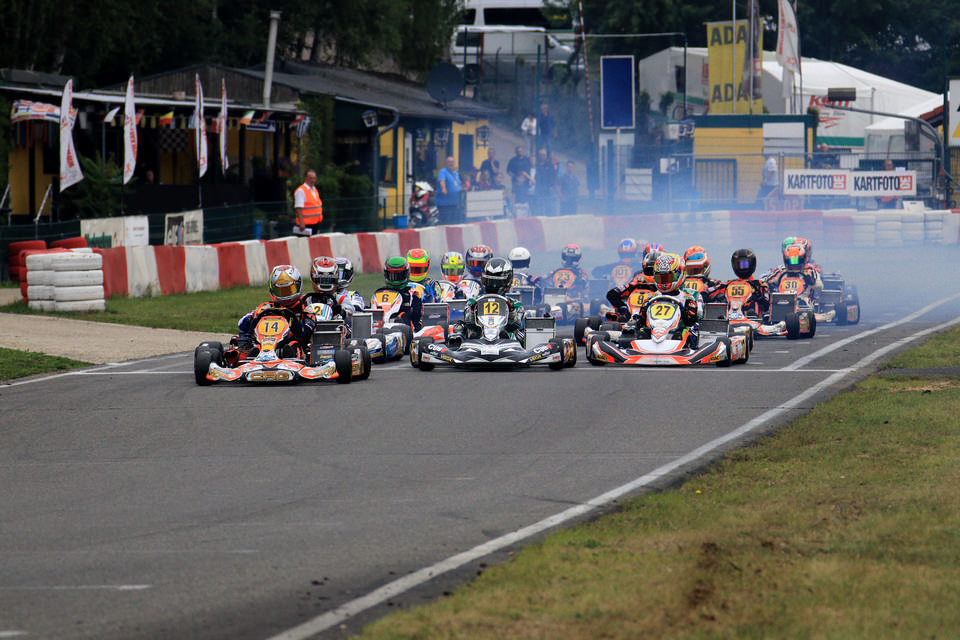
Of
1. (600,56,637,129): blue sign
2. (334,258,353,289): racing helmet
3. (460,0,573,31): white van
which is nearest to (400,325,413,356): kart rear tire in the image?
(334,258,353,289): racing helmet

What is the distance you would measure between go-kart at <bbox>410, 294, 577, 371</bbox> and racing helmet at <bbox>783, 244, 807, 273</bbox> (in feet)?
19.5

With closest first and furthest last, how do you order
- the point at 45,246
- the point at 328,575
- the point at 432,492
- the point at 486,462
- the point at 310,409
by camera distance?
the point at 328,575, the point at 432,492, the point at 486,462, the point at 310,409, the point at 45,246

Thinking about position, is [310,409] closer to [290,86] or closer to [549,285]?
[549,285]

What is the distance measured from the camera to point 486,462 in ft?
30.0

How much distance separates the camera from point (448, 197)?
99.6 feet

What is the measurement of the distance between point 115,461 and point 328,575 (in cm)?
Result: 356

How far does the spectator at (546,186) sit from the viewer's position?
3372cm

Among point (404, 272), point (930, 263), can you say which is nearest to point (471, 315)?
point (404, 272)

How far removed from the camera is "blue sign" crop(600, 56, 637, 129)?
3597 centimetres

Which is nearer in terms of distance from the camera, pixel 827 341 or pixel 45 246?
pixel 827 341

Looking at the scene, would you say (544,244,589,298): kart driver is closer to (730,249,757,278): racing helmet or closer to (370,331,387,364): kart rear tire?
(730,249,757,278): racing helmet

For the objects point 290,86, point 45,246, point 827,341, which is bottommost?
point 827,341

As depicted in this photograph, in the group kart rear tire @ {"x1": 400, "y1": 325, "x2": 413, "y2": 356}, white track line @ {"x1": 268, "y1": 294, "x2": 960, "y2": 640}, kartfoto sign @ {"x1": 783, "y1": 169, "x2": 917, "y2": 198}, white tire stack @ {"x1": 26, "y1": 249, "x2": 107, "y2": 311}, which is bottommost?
white track line @ {"x1": 268, "y1": 294, "x2": 960, "y2": 640}

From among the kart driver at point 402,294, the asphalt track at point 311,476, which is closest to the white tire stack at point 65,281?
the asphalt track at point 311,476
